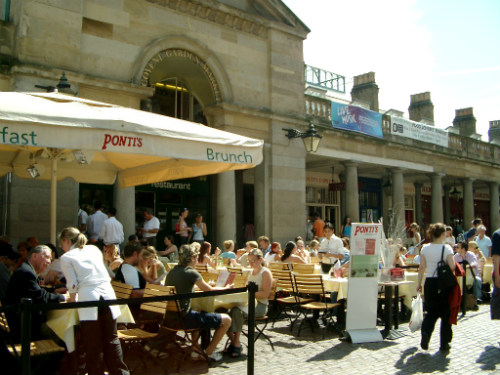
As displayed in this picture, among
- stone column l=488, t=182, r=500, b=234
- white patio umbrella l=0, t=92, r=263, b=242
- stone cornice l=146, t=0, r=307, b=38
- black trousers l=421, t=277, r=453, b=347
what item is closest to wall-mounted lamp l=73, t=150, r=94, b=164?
white patio umbrella l=0, t=92, r=263, b=242

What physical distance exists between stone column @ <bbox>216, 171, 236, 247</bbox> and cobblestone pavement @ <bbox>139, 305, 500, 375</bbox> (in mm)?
6314

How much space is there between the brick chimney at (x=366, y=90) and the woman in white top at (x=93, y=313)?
814 inches

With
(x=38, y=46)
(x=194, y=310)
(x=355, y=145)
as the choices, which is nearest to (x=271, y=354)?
(x=194, y=310)

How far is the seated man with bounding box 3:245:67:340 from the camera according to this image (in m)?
4.64

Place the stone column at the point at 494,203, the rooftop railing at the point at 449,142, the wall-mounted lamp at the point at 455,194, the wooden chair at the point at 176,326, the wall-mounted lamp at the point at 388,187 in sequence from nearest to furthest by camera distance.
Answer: the wooden chair at the point at 176,326, the rooftop railing at the point at 449,142, the wall-mounted lamp at the point at 388,187, the wall-mounted lamp at the point at 455,194, the stone column at the point at 494,203

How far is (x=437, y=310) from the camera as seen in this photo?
252 inches

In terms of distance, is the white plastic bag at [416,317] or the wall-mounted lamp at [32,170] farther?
the wall-mounted lamp at [32,170]

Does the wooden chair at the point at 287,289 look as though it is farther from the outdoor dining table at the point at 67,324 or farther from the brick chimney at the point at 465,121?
the brick chimney at the point at 465,121

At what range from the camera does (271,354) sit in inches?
251

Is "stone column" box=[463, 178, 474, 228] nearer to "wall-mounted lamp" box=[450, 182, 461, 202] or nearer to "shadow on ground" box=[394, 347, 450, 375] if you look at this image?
"wall-mounted lamp" box=[450, 182, 461, 202]

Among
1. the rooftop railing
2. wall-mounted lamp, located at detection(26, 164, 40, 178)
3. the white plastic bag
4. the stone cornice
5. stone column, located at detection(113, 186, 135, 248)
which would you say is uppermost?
the stone cornice

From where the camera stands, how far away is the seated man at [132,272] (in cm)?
617

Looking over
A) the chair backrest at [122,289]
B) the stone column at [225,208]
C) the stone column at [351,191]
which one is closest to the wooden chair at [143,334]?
the chair backrest at [122,289]

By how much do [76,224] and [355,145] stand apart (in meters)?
11.6
